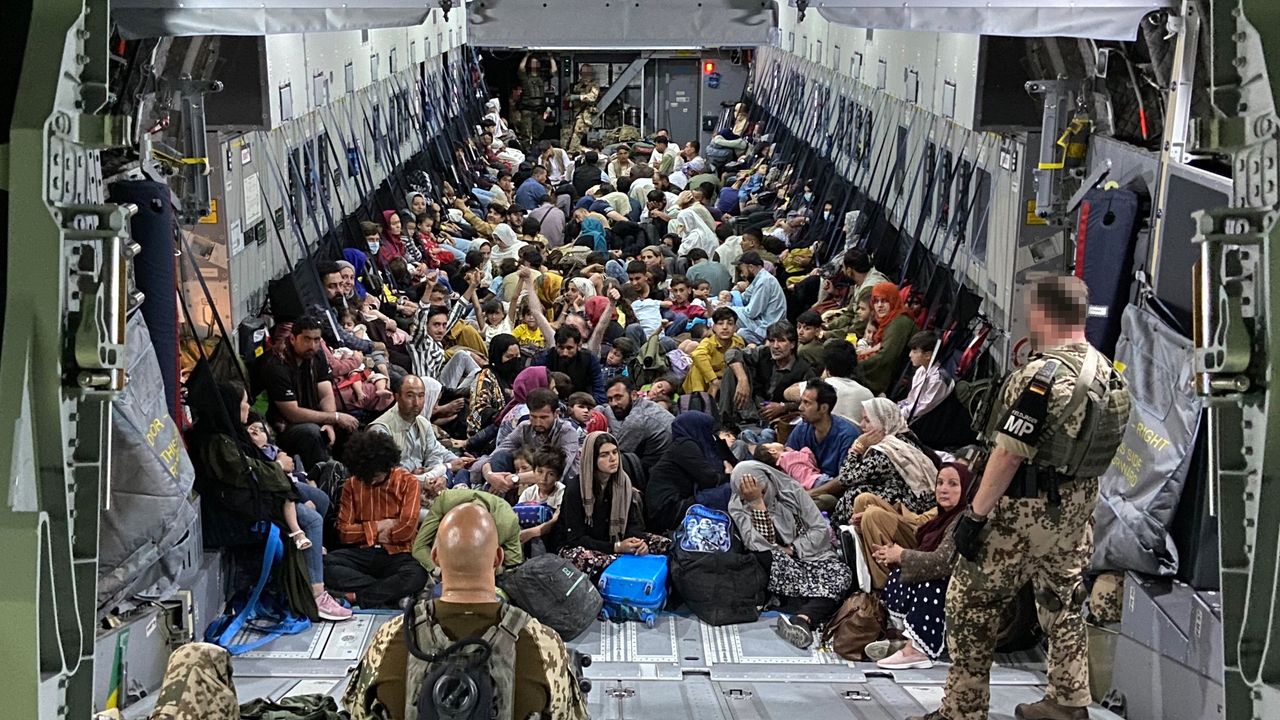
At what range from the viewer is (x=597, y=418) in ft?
28.7

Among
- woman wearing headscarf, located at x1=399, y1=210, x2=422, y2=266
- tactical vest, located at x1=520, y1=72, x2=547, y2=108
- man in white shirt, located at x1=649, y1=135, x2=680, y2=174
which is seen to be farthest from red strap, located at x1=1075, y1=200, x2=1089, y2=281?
tactical vest, located at x1=520, y1=72, x2=547, y2=108

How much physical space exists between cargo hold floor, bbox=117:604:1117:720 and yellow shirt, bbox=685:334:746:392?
10.6 ft

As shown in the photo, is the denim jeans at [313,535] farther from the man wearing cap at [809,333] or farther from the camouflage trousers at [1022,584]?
the man wearing cap at [809,333]

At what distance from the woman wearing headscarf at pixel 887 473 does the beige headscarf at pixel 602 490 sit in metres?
1.15

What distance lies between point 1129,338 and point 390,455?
383cm

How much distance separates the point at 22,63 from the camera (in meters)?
3.85

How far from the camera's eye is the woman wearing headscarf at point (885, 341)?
406 inches

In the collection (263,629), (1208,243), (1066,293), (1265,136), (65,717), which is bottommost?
(263,629)

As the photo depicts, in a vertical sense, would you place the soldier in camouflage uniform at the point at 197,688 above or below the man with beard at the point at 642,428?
above

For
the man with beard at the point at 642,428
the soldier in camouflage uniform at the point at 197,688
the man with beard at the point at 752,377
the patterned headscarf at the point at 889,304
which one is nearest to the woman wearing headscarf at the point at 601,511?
the man with beard at the point at 642,428

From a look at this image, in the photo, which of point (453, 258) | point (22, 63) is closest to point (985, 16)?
point (22, 63)

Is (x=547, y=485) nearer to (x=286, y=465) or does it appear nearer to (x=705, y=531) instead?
(x=705, y=531)

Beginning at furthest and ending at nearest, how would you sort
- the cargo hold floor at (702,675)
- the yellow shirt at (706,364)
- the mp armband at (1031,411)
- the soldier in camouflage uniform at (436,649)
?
1. the yellow shirt at (706,364)
2. the cargo hold floor at (702,675)
3. the mp armband at (1031,411)
4. the soldier in camouflage uniform at (436,649)

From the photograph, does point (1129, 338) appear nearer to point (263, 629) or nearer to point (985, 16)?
point (985, 16)
